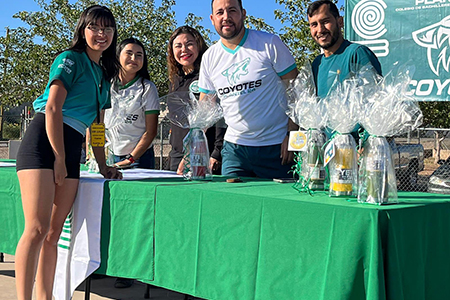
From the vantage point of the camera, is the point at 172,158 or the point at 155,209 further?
the point at 172,158

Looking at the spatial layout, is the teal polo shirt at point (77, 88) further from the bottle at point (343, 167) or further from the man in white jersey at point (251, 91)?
the bottle at point (343, 167)

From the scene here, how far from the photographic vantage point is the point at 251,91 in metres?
3.19

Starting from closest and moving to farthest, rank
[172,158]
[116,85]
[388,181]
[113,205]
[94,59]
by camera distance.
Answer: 1. [388,181]
2. [113,205]
3. [94,59]
4. [116,85]
5. [172,158]

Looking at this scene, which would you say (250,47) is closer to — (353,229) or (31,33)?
(353,229)

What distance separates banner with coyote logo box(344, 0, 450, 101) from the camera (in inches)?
271

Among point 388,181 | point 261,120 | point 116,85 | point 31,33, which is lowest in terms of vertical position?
point 388,181

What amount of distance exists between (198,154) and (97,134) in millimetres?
605

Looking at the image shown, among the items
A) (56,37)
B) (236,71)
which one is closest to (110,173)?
(236,71)

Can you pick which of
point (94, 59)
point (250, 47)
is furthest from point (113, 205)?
point (250, 47)

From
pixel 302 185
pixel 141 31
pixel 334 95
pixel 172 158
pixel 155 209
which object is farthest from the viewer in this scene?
pixel 141 31

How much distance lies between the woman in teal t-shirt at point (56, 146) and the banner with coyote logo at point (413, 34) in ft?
16.5

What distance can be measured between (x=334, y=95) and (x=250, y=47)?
1125 millimetres

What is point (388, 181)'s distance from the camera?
2014 millimetres

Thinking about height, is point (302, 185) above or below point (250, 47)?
below
